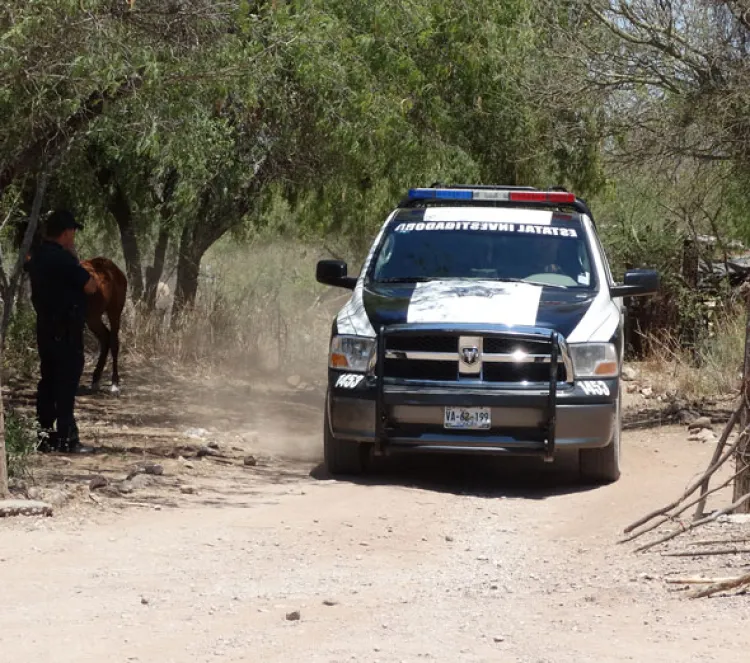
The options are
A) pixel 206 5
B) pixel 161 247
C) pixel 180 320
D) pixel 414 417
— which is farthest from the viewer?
pixel 161 247

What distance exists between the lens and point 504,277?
1053cm

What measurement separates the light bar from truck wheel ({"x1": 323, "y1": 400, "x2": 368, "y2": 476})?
2.07 m

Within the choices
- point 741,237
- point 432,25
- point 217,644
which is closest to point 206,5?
point 432,25

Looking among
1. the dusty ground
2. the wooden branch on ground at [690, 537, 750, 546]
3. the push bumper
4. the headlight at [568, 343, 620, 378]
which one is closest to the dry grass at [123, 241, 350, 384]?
the dusty ground

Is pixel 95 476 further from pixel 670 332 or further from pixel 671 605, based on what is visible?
pixel 670 332

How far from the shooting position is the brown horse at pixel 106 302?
14.4m

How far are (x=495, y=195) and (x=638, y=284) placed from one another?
1434mm

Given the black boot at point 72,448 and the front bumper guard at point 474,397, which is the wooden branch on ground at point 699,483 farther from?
the black boot at point 72,448

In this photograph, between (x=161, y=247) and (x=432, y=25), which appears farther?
(x=161, y=247)

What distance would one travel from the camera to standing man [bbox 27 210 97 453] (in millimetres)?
10820

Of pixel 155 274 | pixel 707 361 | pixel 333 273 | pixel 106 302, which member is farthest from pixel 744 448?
pixel 155 274

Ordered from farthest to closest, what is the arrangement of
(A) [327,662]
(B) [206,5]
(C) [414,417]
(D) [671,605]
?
(B) [206,5]
(C) [414,417]
(D) [671,605]
(A) [327,662]

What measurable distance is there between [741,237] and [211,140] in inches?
381

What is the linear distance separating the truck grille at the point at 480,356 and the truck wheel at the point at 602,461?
2.13ft
